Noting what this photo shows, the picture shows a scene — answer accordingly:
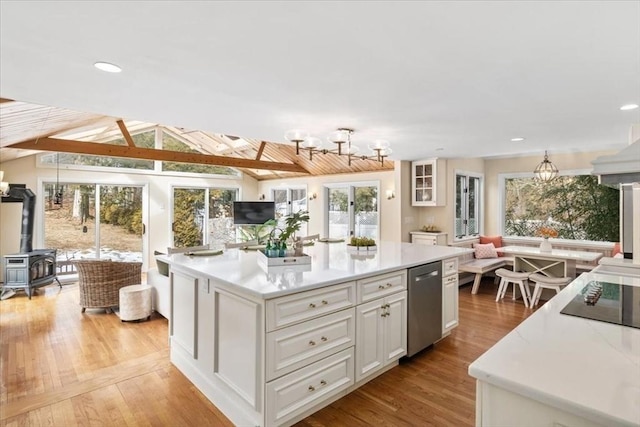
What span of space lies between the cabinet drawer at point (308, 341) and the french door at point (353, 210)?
4.80 m

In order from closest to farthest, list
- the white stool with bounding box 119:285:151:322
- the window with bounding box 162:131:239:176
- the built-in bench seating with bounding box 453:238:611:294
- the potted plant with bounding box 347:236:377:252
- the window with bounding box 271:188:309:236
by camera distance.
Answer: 1. the potted plant with bounding box 347:236:377:252
2. the white stool with bounding box 119:285:151:322
3. the built-in bench seating with bounding box 453:238:611:294
4. the window with bounding box 162:131:239:176
5. the window with bounding box 271:188:309:236

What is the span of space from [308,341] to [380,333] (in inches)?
31.2

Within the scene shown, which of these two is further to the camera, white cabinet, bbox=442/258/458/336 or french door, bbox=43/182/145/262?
french door, bbox=43/182/145/262

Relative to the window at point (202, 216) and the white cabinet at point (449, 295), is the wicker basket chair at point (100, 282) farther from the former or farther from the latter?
the white cabinet at point (449, 295)

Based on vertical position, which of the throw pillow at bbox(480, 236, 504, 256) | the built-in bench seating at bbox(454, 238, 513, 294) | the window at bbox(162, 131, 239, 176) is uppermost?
the window at bbox(162, 131, 239, 176)

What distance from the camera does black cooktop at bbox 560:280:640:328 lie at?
1.45 metres

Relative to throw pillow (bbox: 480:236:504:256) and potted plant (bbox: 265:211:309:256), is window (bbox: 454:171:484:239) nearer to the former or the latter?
throw pillow (bbox: 480:236:504:256)

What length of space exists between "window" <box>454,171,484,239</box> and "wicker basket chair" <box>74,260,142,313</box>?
5777 mm

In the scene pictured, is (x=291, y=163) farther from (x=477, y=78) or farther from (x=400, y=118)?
(x=477, y=78)

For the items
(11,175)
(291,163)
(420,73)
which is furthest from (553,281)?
(11,175)

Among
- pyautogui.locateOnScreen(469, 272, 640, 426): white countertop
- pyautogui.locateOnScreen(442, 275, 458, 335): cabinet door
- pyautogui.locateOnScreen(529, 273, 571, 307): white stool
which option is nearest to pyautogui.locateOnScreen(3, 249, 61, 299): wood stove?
pyautogui.locateOnScreen(442, 275, 458, 335): cabinet door

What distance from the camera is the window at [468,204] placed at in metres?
→ 6.45

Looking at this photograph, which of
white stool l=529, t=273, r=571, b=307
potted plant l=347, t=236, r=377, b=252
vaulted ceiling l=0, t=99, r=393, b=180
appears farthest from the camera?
white stool l=529, t=273, r=571, b=307

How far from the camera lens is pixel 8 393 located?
8.42 feet
